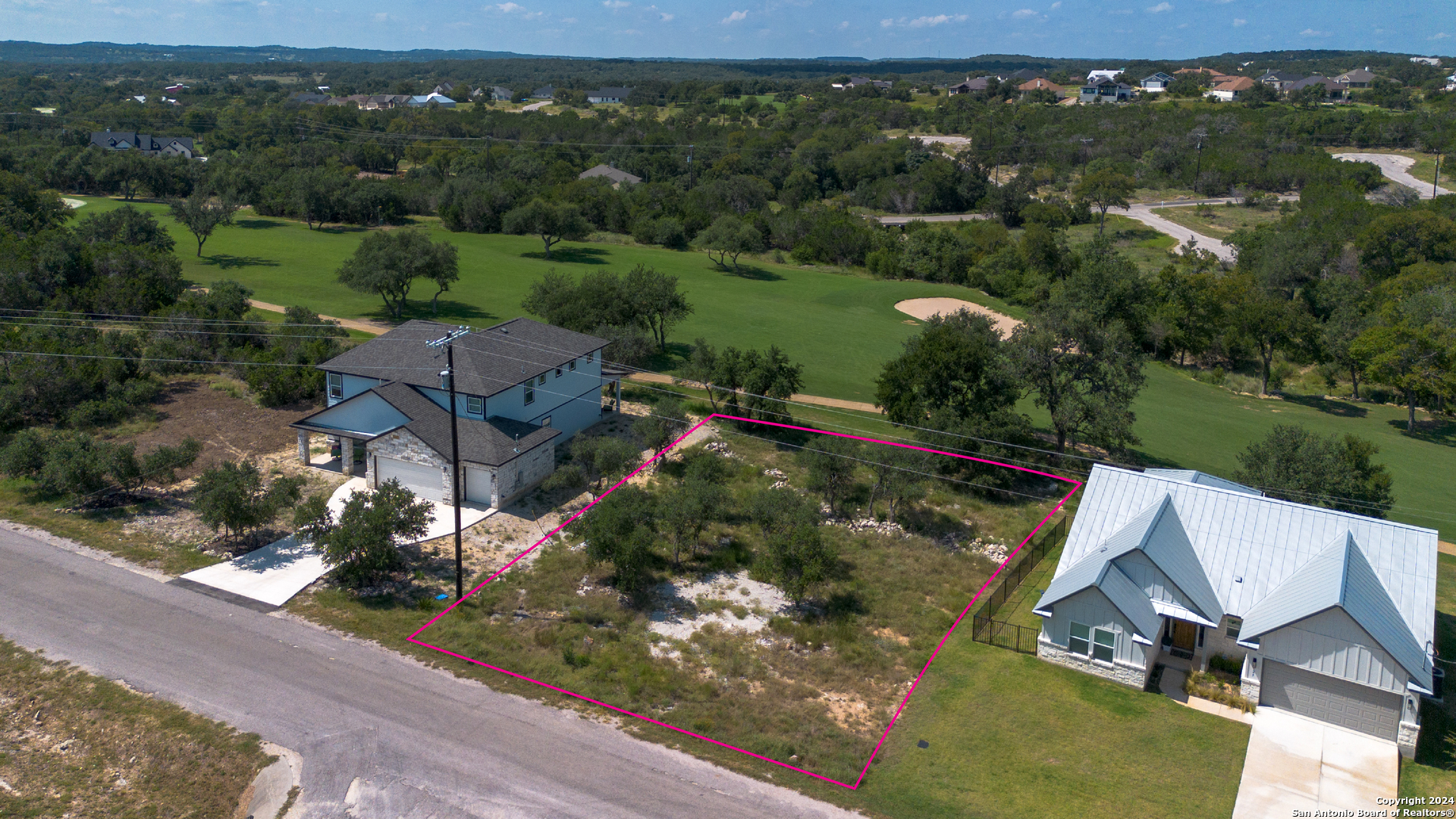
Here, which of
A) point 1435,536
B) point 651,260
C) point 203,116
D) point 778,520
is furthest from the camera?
point 203,116

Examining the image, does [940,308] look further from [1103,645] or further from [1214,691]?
[1214,691]

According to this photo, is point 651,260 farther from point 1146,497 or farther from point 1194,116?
point 1194,116

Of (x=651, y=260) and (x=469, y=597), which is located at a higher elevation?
(x=651, y=260)

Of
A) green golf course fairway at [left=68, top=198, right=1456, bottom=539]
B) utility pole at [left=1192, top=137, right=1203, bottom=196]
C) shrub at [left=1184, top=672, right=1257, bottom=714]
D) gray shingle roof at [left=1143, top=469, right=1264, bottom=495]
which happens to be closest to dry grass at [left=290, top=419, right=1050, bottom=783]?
shrub at [left=1184, top=672, right=1257, bottom=714]

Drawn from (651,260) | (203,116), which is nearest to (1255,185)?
(651,260)

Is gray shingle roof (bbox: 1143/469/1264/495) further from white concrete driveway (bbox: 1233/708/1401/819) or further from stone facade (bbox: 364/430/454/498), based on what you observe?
stone facade (bbox: 364/430/454/498)

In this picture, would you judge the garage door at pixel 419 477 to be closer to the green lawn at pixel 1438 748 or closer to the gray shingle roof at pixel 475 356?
the gray shingle roof at pixel 475 356
